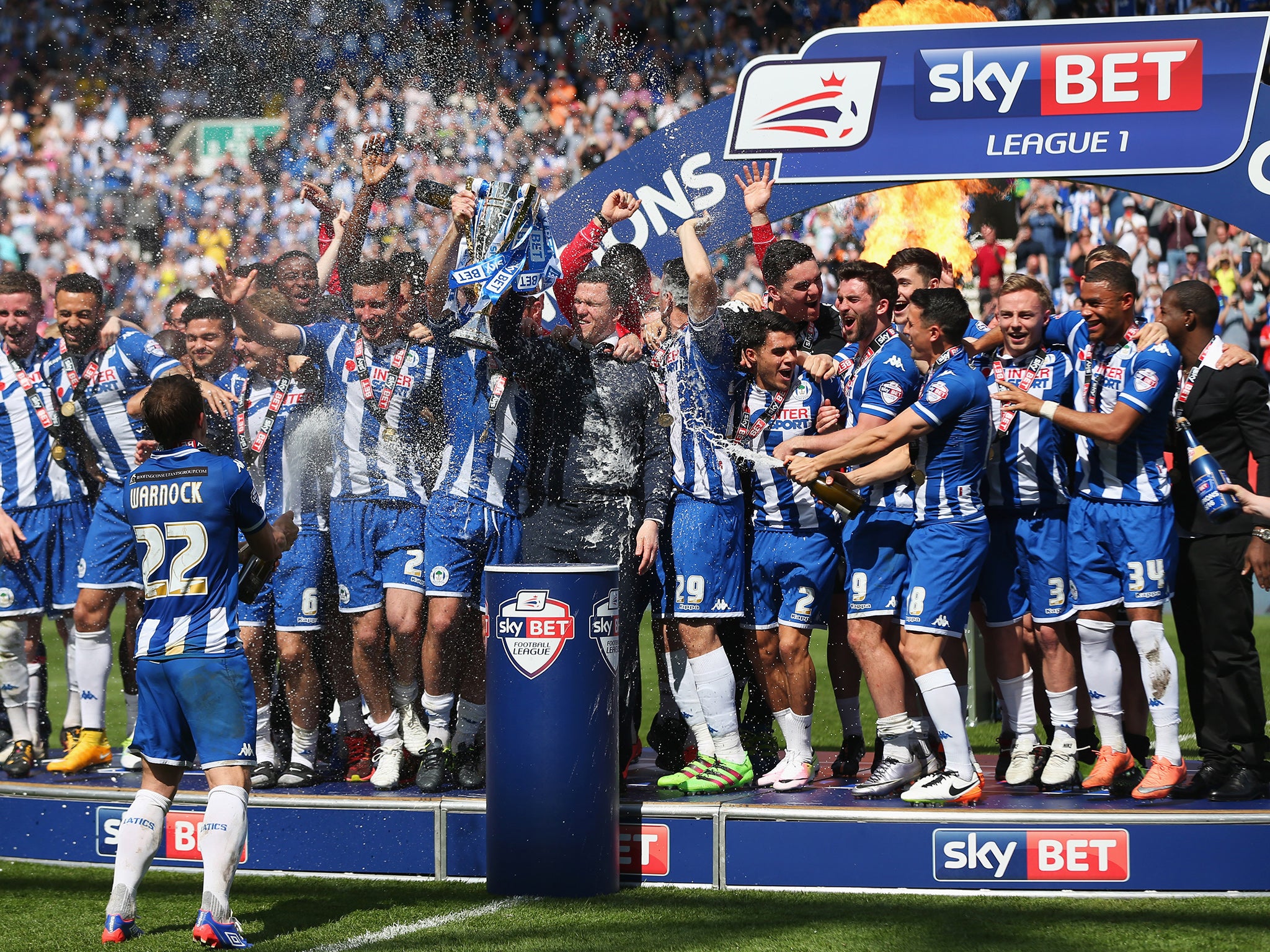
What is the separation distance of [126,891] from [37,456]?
2.74 metres

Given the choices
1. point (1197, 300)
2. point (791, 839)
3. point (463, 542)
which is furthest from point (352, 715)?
point (1197, 300)

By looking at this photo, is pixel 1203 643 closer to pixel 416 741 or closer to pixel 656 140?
pixel 416 741

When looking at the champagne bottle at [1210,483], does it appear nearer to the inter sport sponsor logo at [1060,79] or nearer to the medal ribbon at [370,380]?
the inter sport sponsor logo at [1060,79]

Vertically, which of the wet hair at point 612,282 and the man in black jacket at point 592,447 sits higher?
the wet hair at point 612,282

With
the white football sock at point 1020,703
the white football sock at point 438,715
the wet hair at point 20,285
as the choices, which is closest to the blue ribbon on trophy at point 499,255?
the white football sock at point 438,715

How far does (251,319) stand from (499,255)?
125cm

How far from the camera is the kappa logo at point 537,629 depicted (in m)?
4.95

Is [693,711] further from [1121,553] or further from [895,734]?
[1121,553]

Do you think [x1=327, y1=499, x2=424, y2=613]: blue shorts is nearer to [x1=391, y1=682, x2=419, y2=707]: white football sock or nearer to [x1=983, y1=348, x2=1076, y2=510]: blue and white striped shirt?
[x1=391, y1=682, x2=419, y2=707]: white football sock

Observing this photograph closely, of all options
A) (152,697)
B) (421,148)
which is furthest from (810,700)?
(421,148)

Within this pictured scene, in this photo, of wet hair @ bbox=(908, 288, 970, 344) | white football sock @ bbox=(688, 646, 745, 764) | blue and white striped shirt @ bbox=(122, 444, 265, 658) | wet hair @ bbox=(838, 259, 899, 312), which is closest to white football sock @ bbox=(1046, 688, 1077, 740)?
white football sock @ bbox=(688, 646, 745, 764)

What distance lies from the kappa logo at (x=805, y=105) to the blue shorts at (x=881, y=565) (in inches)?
82.1

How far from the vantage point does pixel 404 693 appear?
233 inches

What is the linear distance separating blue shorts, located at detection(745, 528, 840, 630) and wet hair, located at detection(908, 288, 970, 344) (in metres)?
0.89
